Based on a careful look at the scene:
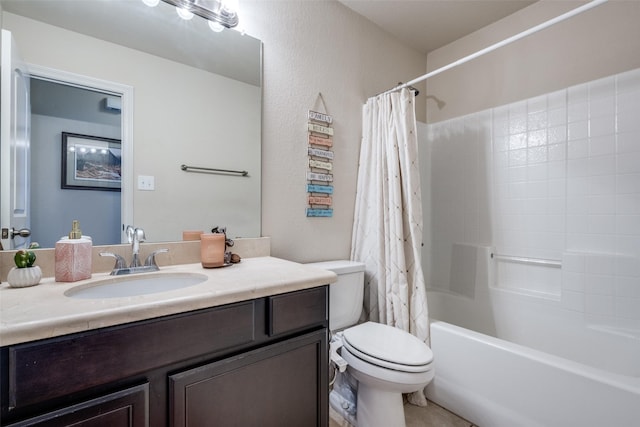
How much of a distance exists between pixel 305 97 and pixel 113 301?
1.43m

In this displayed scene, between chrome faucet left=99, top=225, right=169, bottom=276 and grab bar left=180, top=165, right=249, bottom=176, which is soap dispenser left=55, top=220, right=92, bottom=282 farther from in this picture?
grab bar left=180, top=165, right=249, bottom=176

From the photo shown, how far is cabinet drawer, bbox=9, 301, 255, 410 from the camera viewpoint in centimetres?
59

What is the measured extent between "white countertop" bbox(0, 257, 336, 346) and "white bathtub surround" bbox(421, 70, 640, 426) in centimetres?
108

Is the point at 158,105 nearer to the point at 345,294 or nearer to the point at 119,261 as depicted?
the point at 119,261

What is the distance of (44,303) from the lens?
0.72m

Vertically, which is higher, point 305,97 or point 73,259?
point 305,97

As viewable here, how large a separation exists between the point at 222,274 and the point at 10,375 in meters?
0.57

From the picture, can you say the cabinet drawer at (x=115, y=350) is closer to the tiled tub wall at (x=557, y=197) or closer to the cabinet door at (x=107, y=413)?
the cabinet door at (x=107, y=413)

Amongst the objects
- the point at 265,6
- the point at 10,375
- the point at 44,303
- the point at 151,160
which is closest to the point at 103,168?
the point at 151,160

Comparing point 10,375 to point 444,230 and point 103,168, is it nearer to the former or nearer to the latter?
point 103,168

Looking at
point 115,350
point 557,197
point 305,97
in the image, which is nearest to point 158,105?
point 305,97

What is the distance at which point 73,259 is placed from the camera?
94cm

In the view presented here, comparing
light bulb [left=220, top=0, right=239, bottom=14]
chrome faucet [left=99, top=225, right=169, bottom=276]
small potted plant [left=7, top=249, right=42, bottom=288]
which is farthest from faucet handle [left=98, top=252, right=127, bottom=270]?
light bulb [left=220, top=0, right=239, bottom=14]

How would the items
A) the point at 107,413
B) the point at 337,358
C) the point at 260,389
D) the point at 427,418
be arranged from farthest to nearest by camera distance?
the point at 427,418 < the point at 337,358 < the point at 260,389 < the point at 107,413
